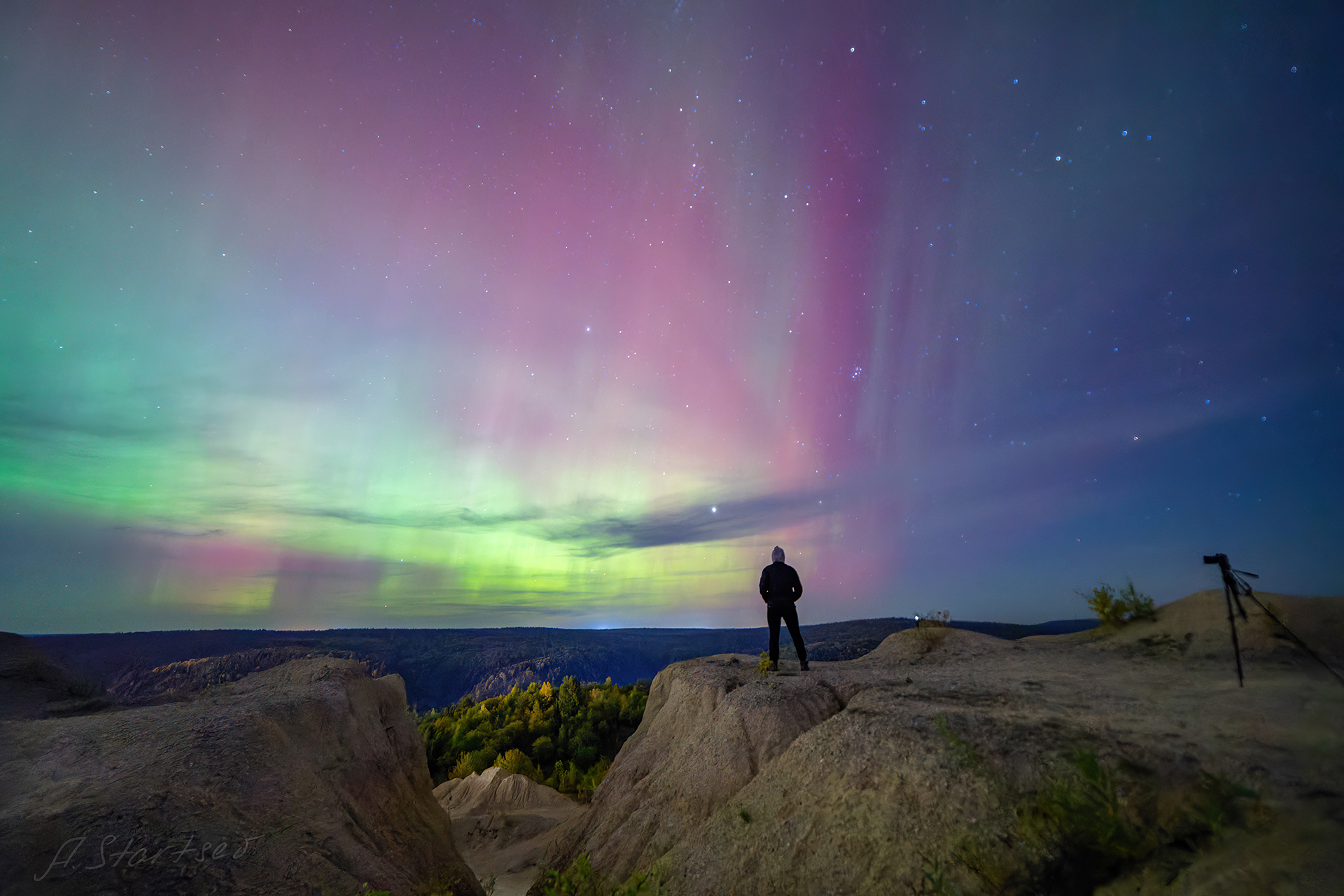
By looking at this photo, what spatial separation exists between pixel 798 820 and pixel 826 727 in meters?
1.33

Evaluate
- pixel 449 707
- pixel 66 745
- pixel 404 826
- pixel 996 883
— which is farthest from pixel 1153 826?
pixel 449 707

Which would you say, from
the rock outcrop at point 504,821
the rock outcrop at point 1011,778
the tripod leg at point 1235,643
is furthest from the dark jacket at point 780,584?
the rock outcrop at point 504,821

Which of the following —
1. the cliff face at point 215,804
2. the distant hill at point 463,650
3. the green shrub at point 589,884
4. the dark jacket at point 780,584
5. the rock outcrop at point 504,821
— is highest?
the dark jacket at point 780,584

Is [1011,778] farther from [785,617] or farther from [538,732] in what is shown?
[538,732]

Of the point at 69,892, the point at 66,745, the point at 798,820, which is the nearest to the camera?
the point at 69,892

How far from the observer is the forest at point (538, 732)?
33719 millimetres

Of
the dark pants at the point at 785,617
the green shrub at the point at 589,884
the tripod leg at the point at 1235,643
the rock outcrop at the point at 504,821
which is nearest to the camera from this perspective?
the tripod leg at the point at 1235,643

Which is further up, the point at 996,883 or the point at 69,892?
the point at 996,883

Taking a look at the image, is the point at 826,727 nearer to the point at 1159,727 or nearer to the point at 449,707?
the point at 1159,727

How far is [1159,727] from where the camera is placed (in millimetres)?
4887

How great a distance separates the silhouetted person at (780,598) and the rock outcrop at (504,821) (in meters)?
6.95

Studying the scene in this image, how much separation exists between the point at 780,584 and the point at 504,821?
16021 millimetres

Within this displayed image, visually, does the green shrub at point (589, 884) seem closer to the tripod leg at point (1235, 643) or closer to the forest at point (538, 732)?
the tripod leg at point (1235, 643)

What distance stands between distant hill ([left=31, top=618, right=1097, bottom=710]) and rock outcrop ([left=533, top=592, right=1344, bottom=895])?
2386 inches
